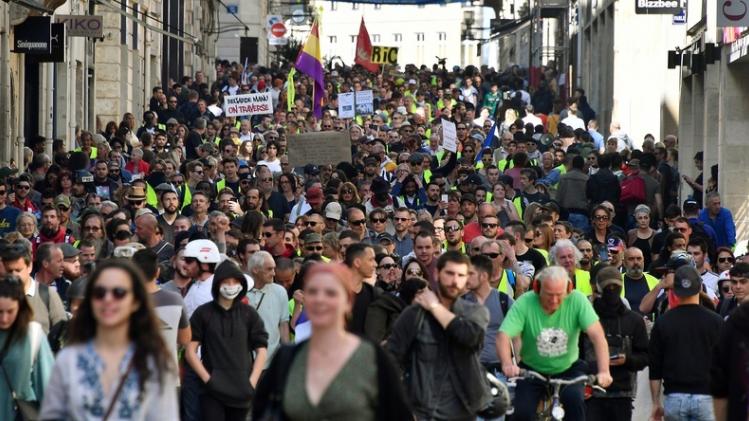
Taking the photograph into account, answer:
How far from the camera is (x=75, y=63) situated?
35.5 m

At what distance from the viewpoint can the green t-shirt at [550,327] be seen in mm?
11117

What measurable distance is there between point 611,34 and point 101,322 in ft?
117

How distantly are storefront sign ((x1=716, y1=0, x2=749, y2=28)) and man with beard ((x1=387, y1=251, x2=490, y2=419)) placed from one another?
1341 cm

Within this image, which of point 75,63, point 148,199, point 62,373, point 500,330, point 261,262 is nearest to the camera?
point 62,373

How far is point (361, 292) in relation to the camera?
12.0 meters

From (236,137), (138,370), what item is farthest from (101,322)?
(236,137)

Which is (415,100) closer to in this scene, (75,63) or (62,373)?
(75,63)

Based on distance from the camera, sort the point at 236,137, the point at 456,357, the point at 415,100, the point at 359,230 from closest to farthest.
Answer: the point at 456,357
the point at 359,230
the point at 236,137
the point at 415,100

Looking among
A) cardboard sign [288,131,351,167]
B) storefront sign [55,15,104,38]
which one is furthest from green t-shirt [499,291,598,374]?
storefront sign [55,15,104,38]

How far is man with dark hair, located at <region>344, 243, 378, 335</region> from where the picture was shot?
11867 mm

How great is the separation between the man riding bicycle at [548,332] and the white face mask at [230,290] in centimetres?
159

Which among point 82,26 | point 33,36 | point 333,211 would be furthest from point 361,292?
point 82,26

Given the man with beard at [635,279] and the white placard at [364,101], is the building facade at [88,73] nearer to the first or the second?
the white placard at [364,101]

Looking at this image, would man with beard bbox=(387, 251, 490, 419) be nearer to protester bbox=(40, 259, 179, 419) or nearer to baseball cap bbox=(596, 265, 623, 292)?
protester bbox=(40, 259, 179, 419)
